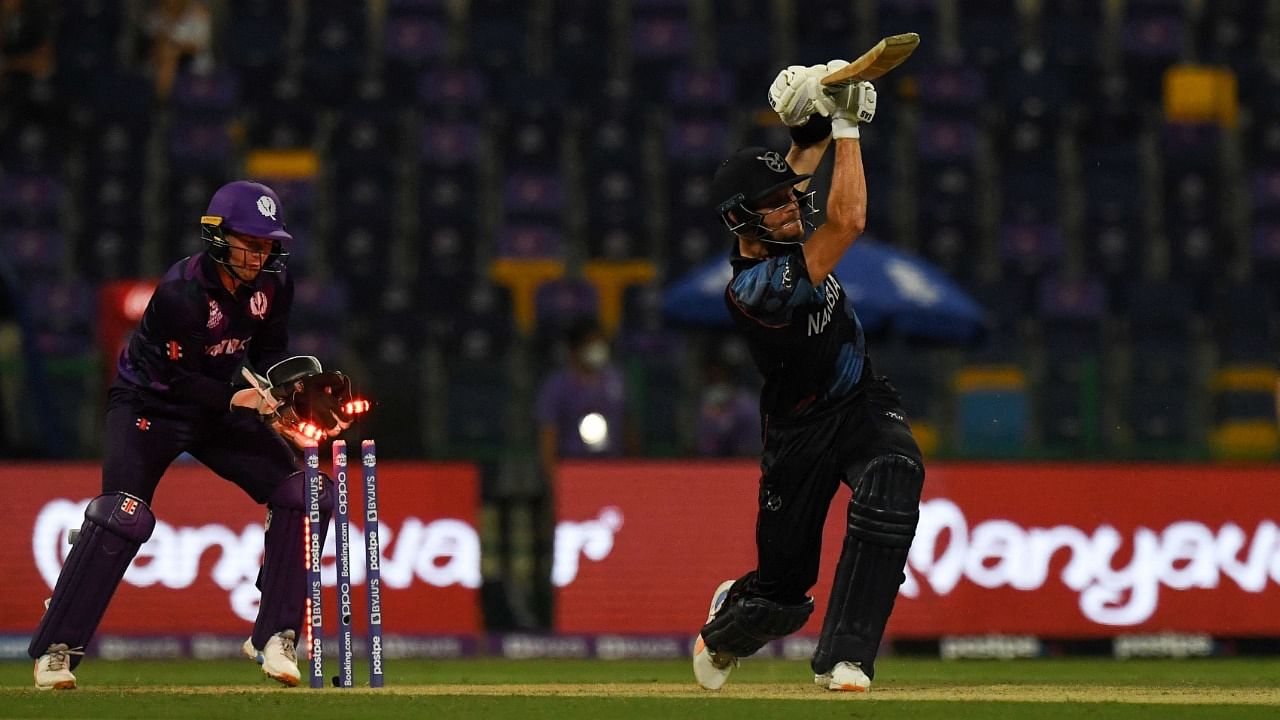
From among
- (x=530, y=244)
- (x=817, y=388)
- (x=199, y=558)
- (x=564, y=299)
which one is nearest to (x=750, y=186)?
(x=817, y=388)

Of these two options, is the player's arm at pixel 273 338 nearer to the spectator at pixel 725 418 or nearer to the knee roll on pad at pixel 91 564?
the knee roll on pad at pixel 91 564

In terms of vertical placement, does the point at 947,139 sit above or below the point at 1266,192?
above

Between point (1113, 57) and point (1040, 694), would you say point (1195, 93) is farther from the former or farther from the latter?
point (1040, 694)

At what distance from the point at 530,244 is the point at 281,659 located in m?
8.79

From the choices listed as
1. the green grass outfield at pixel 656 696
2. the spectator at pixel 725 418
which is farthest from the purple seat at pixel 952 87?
the green grass outfield at pixel 656 696

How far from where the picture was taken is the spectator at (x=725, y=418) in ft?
43.9

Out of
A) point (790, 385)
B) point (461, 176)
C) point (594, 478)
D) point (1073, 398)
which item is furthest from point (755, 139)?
point (790, 385)

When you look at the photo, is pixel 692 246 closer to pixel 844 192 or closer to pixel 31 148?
pixel 31 148

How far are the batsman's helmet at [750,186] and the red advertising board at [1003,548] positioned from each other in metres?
4.52

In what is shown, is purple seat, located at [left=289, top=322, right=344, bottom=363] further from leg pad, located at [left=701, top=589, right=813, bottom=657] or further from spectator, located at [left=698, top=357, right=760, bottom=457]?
leg pad, located at [left=701, top=589, right=813, bottom=657]

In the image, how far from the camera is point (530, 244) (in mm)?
16578

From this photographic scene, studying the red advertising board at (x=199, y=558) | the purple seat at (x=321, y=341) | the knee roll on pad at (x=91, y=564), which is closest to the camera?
the knee roll on pad at (x=91, y=564)

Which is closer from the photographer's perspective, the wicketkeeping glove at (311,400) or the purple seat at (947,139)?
the wicketkeeping glove at (311,400)

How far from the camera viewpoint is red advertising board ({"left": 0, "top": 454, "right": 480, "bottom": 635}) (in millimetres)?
11664
